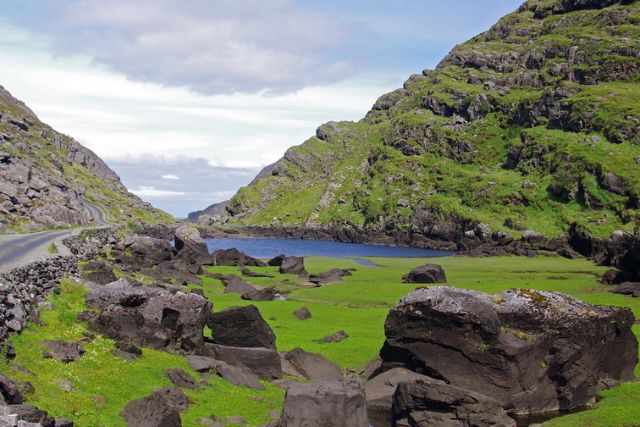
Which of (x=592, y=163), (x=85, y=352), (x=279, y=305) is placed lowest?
(x=279, y=305)

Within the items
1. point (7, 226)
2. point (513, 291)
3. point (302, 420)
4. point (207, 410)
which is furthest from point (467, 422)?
point (7, 226)

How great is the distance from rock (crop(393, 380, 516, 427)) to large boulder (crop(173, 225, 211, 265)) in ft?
251

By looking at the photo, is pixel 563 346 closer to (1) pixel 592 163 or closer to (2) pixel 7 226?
(2) pixel 7 226

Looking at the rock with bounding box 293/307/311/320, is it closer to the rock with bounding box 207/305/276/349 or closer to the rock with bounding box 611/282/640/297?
the rock with bounding box 207/305/276/349

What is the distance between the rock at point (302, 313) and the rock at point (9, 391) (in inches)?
1355

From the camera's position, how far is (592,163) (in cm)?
18000

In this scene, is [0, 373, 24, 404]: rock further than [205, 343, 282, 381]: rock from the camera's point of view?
No

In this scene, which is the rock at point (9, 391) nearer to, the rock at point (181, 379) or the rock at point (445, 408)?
the rock at point (181, 379)

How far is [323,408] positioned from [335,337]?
19.5 m

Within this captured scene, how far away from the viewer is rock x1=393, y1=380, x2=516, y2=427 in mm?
25125

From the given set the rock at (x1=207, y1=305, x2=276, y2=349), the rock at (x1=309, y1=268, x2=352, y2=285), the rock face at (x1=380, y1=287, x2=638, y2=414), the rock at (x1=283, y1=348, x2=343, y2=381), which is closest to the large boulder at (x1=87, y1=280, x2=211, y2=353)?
the rock at (x1=207, y1=305, x2=276, y2=349)

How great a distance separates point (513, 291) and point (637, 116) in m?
190

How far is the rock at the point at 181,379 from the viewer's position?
87.9 feet

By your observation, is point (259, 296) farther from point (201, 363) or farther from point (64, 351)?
point (64, 351)
